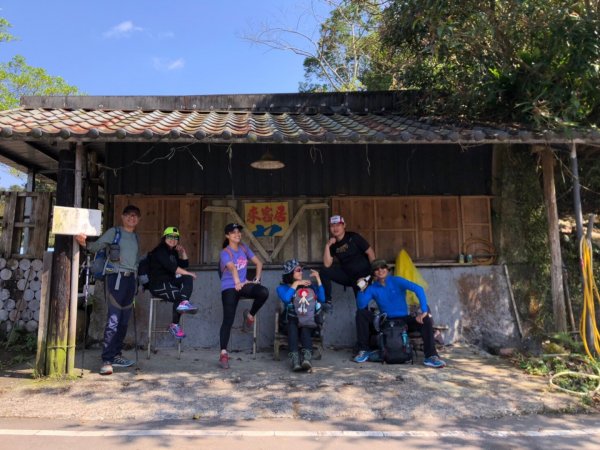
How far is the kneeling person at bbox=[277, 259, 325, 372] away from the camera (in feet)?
18.5

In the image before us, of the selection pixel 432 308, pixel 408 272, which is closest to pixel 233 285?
pixel 408 272

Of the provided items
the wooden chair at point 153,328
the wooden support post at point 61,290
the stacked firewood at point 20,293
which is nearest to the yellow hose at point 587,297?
the wooden chair at point 153,328

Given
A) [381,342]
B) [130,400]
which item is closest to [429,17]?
[381,342]

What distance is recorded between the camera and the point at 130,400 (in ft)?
14.9

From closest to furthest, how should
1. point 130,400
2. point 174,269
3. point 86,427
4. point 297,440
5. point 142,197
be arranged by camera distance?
point 297,440, point 86,427, point 130,400, point 174,269, point 142,197

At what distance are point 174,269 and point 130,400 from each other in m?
1.93

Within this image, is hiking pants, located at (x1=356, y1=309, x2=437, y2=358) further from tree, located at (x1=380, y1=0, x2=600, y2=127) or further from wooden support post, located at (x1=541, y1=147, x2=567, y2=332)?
tree, located at (x1=380, y1=0, x2=600, y2=127)

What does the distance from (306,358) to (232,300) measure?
124cm

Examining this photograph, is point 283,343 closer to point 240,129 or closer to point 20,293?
point 240,129

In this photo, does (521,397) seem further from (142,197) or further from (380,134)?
(142,197)

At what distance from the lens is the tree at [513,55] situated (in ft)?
19.0

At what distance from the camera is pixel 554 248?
20.3ft

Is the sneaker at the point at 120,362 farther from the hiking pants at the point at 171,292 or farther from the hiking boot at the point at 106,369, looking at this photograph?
the hiking pants at the point at 171,292

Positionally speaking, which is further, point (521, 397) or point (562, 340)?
point (562, 340)
